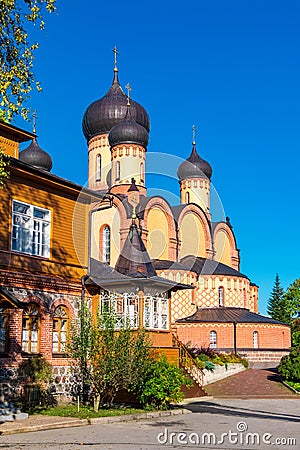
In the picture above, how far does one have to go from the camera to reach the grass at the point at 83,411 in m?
15.9

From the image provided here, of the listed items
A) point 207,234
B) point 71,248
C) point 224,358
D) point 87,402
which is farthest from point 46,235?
point 207,234

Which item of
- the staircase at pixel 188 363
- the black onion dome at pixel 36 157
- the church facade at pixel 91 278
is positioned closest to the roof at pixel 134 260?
the church facade at pixel 91 278

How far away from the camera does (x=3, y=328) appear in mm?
16578

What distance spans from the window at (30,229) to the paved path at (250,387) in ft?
35.0

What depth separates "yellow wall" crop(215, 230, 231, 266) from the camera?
48.2 metres

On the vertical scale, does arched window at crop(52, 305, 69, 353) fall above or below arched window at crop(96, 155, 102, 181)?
below

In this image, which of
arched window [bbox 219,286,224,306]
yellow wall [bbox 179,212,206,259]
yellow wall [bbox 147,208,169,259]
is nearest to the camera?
yellow wall [bbox 147,208,169,259]

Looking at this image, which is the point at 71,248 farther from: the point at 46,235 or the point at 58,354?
the point at 58,354

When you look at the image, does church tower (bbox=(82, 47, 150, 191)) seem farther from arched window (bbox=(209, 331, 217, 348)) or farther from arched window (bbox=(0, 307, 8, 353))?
arched window (bbox=(0, 307, 8, 353))

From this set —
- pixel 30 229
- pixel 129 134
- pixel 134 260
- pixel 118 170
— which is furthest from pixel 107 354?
pixel 118 170

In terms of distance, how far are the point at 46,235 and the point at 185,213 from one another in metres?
26.6

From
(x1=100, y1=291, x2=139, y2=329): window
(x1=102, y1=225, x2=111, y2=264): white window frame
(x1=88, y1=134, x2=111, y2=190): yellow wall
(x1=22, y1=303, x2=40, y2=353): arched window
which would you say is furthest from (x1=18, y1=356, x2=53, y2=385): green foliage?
(x1=88, y1=134, x2=111, y2=190): yellow wall

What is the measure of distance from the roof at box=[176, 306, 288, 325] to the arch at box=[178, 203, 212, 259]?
5168 mm

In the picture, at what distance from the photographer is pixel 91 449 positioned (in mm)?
10992
